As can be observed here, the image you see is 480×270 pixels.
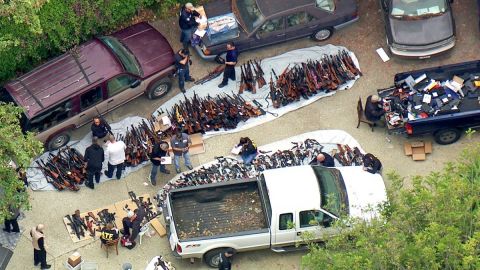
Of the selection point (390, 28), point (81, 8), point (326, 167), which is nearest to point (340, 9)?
point (390, 28)

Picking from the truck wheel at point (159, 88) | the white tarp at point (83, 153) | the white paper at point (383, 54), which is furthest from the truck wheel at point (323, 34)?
the white tarp at point (83, 153)

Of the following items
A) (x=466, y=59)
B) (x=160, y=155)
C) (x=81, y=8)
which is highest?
(x=81, y=8)

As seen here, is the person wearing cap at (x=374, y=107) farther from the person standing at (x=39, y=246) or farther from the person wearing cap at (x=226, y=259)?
the person standing at (x=39, y=246)

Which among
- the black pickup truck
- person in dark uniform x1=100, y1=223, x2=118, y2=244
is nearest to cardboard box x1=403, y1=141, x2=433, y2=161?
the black pickup truck

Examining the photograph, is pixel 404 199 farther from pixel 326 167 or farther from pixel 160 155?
pixel 160 155

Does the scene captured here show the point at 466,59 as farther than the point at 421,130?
Yes

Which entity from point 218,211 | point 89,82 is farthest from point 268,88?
point 89,82
